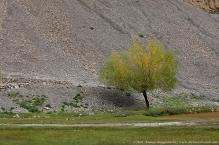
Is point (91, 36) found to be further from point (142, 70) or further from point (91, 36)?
point (142, 70)

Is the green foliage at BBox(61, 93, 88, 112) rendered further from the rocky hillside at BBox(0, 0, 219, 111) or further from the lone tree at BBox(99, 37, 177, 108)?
the lone tree at BBox(99, 37, 177, 108)

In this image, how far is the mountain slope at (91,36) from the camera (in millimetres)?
66188

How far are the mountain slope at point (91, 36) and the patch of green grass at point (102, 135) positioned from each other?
29.4 m

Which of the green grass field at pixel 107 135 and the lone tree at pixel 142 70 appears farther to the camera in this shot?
the lone tree at pixel 142 70

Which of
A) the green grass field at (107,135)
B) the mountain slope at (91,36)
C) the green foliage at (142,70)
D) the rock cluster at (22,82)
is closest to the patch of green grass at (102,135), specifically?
the green grass field at (107,135)

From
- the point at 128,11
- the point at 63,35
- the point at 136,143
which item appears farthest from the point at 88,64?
the point at 136,143

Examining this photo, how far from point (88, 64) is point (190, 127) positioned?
40.9 m

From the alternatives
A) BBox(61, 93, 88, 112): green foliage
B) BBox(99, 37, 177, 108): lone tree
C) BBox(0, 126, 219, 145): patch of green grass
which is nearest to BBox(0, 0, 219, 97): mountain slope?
BBox(99, 37, 177, 108): lone tree

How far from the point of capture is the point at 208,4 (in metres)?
121

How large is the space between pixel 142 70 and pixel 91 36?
25.1 metres

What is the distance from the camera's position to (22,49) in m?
68.3

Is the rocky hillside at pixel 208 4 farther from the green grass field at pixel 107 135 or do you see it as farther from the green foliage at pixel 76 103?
the green grass field at pixel 107 135

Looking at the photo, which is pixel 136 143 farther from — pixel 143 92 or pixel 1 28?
pixel 1 28

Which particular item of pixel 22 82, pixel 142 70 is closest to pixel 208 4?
pixel 142 70
